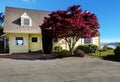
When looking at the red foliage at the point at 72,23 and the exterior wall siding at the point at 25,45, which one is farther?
the exterior wall siding at the point at 25,45

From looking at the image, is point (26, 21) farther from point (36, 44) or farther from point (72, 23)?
point (72, 23)

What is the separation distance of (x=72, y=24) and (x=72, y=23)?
0.10 meters

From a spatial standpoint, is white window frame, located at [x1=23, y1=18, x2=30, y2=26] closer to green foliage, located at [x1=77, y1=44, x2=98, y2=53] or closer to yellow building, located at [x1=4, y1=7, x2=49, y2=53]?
yellow building, located at [x1=4, y1=7, x2=49, y2=53]

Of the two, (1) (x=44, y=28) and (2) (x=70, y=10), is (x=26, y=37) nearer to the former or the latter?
(1) (x=44, y=28)

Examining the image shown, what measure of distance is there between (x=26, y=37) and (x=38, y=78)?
17.0 metres

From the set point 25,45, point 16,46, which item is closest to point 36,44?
point 25,45

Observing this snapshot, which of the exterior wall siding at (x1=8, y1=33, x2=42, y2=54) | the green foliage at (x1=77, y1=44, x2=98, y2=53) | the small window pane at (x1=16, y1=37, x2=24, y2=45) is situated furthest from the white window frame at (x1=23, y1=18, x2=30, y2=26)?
the green foliage at (x1=77, y1=44, x2=98, y2=53)

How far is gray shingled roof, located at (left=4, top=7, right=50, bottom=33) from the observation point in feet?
83.9

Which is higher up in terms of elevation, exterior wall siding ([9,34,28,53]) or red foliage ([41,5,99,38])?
red foliage ([41,5,99,38])

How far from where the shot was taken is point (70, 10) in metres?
20.6

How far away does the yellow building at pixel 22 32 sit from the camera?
25.5 m

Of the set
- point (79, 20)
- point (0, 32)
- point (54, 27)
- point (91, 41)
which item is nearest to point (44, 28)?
point (54, 27)

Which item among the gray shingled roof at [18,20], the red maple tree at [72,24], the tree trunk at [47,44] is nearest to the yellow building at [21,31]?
the gray shingled roof at [18,20]

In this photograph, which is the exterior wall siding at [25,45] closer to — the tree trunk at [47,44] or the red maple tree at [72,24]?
the tree trunk at [47,44]
